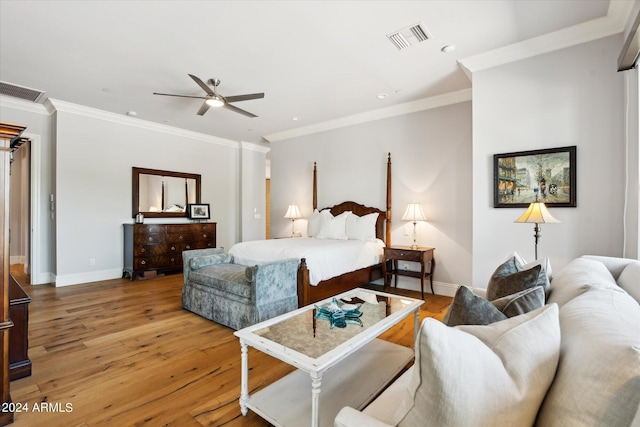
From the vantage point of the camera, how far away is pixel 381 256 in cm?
460

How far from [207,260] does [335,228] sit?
6.82 feet

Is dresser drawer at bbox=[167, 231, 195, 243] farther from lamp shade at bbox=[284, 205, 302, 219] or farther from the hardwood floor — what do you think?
lamp shade at bbox=[284, 205, 302, 219]

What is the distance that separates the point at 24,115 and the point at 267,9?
182 inches

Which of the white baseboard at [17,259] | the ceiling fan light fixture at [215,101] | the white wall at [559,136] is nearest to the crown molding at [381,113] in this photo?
the white wall at [559,136]

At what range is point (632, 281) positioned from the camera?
55.1 inches

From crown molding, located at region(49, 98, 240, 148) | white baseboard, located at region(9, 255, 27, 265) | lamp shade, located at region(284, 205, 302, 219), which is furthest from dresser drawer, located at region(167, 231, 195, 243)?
white baseboard, located at region(9, 255, 27, 265)

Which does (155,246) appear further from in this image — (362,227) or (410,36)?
(410,36)

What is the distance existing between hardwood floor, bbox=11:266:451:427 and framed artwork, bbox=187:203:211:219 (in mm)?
2639

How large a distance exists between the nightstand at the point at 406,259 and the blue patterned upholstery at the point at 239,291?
175 centimetres

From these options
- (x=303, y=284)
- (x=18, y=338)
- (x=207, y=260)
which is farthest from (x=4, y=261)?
(x=303, y=284)

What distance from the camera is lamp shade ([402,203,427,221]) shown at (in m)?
4.25

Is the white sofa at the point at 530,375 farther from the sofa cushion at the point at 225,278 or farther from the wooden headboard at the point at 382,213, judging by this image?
the wooden headboard at the point at 382,213

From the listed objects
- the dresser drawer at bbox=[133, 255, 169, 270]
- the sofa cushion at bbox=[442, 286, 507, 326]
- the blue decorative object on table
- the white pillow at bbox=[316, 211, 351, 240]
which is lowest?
the dresser drawer at bbox=[133, 255, 169, 270]

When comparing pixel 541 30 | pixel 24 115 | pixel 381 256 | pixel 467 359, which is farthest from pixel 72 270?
pixel 541 30
